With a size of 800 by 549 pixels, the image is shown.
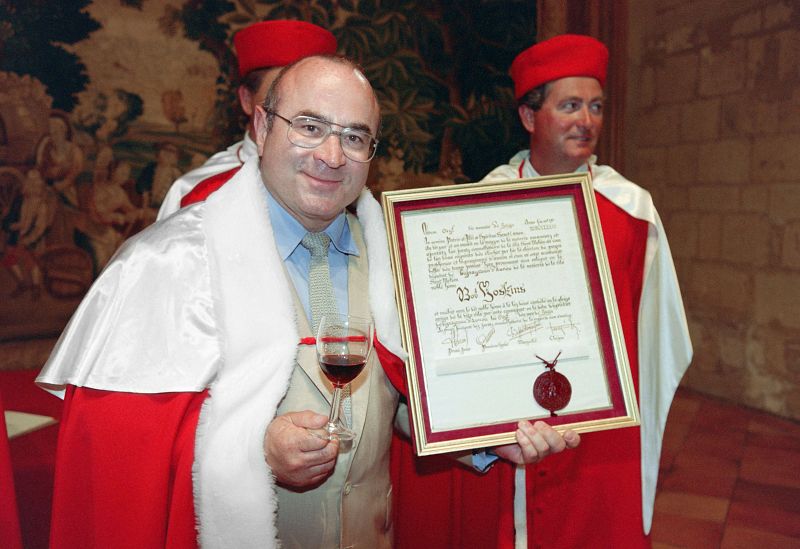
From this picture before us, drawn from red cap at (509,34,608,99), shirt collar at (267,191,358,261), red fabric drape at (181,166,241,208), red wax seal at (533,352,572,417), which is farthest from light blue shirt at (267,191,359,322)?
red cap at (509,34,608,99)

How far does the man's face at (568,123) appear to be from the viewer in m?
3.11

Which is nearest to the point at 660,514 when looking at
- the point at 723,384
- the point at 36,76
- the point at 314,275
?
the point at 723,384

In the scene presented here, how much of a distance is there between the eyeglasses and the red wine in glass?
53cm

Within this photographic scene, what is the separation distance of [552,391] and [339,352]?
23.5 inches

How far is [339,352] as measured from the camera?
1.53 metres

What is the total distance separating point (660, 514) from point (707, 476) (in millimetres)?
847

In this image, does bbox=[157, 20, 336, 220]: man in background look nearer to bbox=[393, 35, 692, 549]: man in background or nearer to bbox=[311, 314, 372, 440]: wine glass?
bbox=[393, 35, 692, 549]: man in background

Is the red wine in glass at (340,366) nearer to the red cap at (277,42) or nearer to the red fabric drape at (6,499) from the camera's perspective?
the red fabric drape at (6,499)

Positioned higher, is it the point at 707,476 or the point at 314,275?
the point at 314,275

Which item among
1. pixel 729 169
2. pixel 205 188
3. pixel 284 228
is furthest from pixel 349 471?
pixel 729 169

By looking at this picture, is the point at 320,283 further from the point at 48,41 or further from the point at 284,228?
the point at 48,41

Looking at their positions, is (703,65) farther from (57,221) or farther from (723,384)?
(57,221)

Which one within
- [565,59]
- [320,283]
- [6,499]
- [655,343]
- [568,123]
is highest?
[565,59]

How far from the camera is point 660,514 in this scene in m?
4.44
